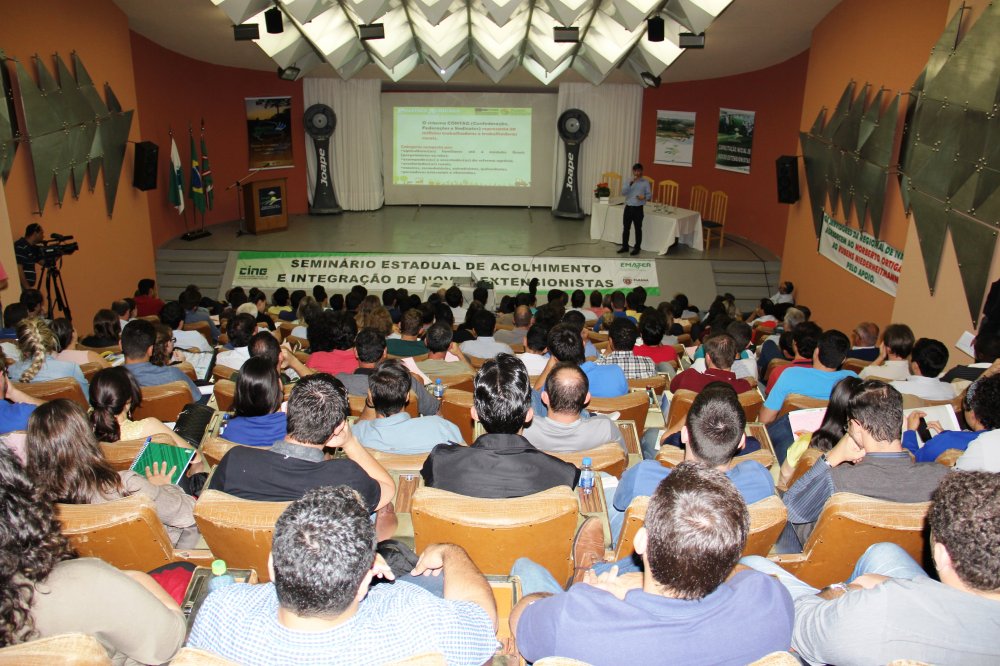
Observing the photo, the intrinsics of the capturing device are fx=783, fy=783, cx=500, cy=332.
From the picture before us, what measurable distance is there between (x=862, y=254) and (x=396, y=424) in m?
6.45

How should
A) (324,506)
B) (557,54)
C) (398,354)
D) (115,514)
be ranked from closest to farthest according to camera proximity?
1. (324,506)
2. (115,514)
3. (398,354)
4. (557,54)

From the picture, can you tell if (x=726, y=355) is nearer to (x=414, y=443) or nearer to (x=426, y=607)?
(x=414, y=443)

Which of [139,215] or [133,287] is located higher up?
[139,215]

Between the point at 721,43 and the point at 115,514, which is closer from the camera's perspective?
the point at 115,514

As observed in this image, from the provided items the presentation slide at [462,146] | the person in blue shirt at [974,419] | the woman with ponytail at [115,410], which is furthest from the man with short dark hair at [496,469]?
the presentation slide at [462,146]

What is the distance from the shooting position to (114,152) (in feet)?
30.1

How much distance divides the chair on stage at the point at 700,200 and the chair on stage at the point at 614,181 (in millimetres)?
1420

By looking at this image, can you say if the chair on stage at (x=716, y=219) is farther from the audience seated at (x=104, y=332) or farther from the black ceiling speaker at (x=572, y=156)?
the audience seated at (x=104, y=332)

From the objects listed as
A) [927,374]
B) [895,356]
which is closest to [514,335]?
[895,356]

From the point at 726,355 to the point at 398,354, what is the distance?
2.34 metres

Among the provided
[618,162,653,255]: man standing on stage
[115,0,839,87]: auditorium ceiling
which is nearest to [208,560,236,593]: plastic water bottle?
[115,0,839,87]: auditorium ceiling

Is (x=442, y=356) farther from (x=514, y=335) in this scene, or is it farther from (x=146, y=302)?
(x=146, y=302)

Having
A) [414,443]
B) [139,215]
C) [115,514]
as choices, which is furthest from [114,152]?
[115,514]

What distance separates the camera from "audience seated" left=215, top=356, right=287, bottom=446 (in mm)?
3336
